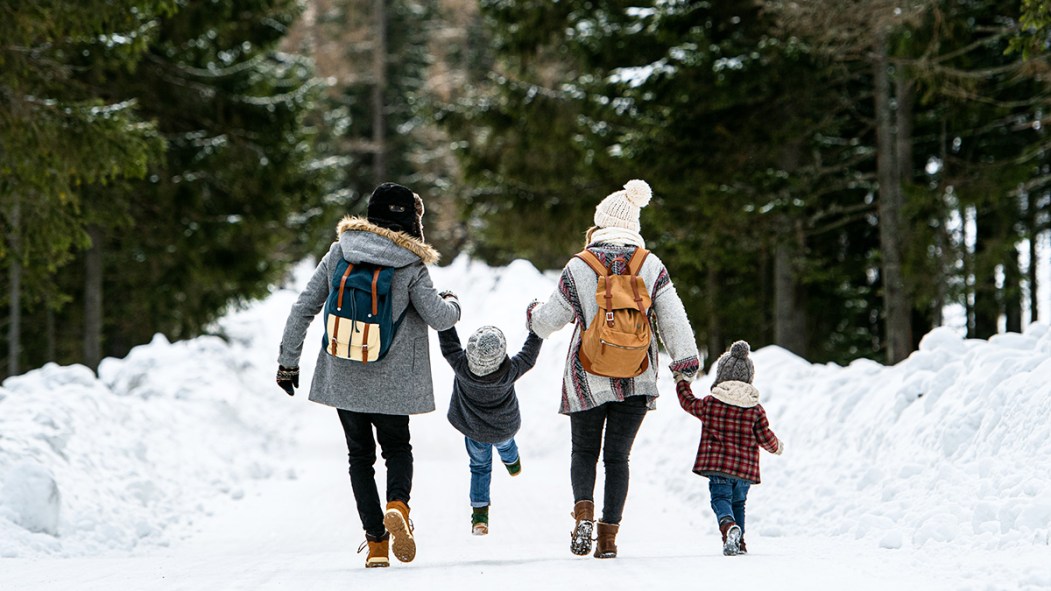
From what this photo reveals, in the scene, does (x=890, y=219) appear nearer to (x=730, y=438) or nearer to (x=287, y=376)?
(x=730, y=438)

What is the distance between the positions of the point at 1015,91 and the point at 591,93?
5.93 meters

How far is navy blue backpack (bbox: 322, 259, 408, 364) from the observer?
5516 millimetres

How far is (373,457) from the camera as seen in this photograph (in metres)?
5.79

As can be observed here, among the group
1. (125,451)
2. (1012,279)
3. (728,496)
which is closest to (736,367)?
(728,496)

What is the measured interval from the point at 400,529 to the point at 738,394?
210cm

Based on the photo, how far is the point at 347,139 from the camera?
140 ft

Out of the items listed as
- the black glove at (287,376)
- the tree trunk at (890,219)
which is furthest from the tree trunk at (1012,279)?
the black glove at (287,376)

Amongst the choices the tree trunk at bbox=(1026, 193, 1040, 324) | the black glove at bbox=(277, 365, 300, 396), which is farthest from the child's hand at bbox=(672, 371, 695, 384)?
the tree trunk at bbox=(1026, 193, 1040, 324)

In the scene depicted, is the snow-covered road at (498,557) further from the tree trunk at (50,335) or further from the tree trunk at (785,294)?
the tree trunk at (50,335)

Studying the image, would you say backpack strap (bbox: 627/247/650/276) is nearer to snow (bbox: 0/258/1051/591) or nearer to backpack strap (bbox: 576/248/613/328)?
backpack strap (bbox: 576/248/613/328)

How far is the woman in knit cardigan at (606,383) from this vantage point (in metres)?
5.70

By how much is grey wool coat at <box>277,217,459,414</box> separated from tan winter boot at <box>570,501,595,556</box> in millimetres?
989

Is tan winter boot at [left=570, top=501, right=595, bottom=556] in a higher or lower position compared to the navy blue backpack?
lower

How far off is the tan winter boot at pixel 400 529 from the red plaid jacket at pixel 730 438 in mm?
1701
